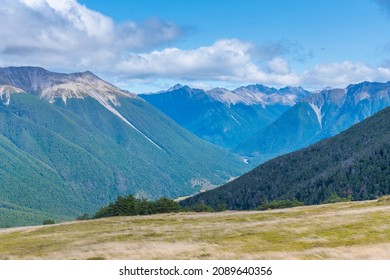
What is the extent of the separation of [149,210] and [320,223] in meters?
80.0

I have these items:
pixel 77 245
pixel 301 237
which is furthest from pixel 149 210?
pixel 301 237

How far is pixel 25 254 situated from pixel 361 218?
48.0m

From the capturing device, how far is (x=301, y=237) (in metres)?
57.5
